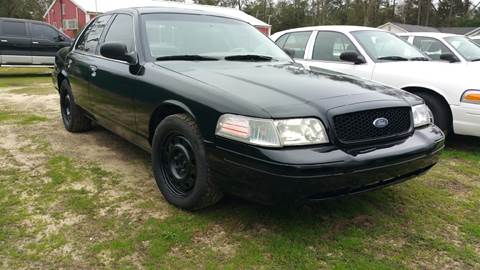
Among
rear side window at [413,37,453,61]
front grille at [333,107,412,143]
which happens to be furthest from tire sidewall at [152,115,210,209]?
rear side window at [413,37,453,61]

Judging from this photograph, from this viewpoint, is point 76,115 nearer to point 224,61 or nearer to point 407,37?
point 224,61

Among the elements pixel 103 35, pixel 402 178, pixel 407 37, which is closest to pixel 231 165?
pixel 402 178

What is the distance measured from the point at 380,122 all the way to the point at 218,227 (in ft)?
4.34

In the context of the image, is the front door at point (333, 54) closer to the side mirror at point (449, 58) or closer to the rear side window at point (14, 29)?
the side mirror at point (449, 58)

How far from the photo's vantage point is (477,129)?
4766mm

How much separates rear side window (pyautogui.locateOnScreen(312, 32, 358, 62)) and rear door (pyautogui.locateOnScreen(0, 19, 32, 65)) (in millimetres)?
9822

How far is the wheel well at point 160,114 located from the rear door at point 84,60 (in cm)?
136

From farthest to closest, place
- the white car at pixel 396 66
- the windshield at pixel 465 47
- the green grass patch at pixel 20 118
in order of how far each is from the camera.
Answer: the windshield at pixel 465 47 < the green grass patch at pixel 20 118 < the white car at pixel 396 66

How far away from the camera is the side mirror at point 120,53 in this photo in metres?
3.60

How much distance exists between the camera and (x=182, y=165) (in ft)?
10.4

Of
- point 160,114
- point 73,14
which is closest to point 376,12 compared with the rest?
point 73,14

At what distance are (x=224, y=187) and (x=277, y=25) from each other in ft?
197


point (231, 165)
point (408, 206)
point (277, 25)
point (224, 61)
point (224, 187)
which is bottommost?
point (408, 206)

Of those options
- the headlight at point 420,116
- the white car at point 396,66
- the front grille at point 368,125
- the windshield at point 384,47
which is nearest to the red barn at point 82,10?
the white car at point 396,66
